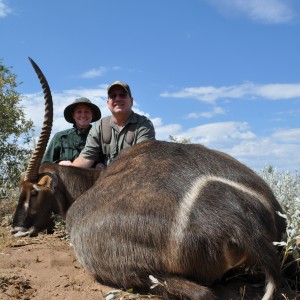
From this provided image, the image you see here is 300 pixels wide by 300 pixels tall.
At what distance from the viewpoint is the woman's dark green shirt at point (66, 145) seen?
7.82m

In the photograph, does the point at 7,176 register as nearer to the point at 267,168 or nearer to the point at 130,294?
the point at 267,168

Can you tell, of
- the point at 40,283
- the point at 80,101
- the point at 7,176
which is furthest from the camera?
the point at 7,176

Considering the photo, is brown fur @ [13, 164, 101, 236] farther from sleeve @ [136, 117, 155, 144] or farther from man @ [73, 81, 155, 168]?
sleeve @ [136, 117, 155, 144]

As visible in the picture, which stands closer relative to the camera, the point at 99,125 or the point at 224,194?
the point at 224,194

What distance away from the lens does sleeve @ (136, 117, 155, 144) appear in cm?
652

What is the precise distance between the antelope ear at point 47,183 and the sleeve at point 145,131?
1462 millimetres

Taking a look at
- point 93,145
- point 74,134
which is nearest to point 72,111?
point 74,134

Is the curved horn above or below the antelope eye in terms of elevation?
above

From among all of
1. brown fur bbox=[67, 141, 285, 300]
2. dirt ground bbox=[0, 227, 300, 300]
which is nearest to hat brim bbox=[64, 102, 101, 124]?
dirt ground bbox=[0, 227, 300, 300]

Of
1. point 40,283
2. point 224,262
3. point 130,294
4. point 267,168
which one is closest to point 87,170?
point 40,283

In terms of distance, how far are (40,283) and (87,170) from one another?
1.92 metres

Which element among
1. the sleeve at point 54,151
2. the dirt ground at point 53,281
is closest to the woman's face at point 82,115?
the sleeve at point 54,151

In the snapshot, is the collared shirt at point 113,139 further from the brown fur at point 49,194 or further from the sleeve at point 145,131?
the brown fur at point 49,194

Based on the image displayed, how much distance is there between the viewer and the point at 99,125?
6.67 meters
